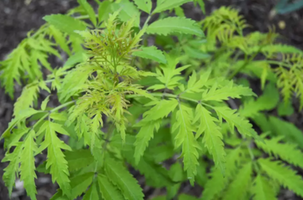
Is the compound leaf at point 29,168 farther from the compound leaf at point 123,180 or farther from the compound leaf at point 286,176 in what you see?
the compound leaf at point 286,176

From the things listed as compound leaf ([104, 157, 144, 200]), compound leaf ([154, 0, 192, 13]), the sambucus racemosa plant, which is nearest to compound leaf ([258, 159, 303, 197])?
the sambucus racemosa plant

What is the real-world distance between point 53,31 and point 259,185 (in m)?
1.37

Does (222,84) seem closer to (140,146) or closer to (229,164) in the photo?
(140,146)

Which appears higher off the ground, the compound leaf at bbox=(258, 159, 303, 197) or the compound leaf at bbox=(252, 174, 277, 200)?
the compound leaf at bbox=(258, 159, 303, 197)

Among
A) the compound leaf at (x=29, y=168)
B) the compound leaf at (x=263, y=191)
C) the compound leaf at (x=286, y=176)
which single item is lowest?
the compound leaf at (x=263, y=191)

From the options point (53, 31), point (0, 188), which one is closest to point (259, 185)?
point (53, 31)

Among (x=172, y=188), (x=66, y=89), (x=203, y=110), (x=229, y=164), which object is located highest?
(x=66, y=89)

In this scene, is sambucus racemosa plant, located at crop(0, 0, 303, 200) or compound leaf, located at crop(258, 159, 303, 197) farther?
compound leaf, located at crop(258, 159, 303, 197)

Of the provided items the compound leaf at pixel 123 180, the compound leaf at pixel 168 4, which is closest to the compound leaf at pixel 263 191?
the compound leaf at pixel 123 180

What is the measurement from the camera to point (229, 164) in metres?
1.48

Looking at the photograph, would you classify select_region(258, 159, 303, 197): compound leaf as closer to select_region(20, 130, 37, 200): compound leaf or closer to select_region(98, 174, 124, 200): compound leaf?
select_region(98, 174, 124, 200): compound leaf

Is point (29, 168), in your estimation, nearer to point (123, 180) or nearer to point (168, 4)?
point (123, 180)

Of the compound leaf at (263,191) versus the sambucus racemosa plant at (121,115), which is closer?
the sambucus racemosa plant at (121,115)

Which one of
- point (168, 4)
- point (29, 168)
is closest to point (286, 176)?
point (168, 4)
